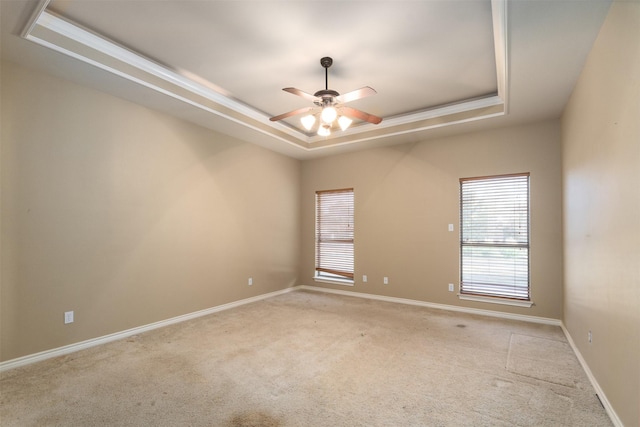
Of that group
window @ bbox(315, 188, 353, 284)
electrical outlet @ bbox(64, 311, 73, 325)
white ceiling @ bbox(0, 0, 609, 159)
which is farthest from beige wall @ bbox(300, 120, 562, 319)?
electrical outlet @ bbox(64, 311, 73, 325)

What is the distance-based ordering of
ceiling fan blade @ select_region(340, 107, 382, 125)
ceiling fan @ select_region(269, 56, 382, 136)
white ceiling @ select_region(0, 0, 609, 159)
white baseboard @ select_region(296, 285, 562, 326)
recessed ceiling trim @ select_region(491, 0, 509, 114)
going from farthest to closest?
white baseboard @ select_region(296, 285, 562, 326) → ceiling fan blade @ select_region(340, 107, 382, 125) → ceiling fan @ select_region(269, 56, 382, 136) → white ceiling @ select_region(0, 0, 609, 159) → recessed ceiling trim @ select_region(491, 0, 509, 114)

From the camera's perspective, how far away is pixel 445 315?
445 cm

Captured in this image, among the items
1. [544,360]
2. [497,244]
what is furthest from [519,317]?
[544,360]

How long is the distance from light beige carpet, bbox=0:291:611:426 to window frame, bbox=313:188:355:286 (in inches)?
81.4

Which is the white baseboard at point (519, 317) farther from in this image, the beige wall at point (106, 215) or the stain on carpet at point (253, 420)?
the stain on carpet at point (253, 420)

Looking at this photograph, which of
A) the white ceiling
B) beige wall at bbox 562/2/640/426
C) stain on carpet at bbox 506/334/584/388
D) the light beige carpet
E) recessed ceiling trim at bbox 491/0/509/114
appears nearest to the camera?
beige wall at bbox 562/2/640/426

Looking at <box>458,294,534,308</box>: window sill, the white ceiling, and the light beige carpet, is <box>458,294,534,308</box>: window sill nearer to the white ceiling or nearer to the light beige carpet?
the light beige carpet

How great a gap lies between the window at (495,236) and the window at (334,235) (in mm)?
2045

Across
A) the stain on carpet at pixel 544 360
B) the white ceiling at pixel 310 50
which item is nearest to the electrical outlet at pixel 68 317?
the white ceiling at pixel 310 50

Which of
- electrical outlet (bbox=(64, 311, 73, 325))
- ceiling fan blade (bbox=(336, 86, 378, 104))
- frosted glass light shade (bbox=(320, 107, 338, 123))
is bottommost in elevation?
electrical outlet (bbox=(64, 311, 73, 325))

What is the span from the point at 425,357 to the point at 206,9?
12.2 ft

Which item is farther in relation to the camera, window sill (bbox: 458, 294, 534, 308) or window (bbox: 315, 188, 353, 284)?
window (bbox: 315, 188, 353, 284)

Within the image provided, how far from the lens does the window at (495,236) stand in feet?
14.1

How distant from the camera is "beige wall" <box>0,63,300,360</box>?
2.83 m
